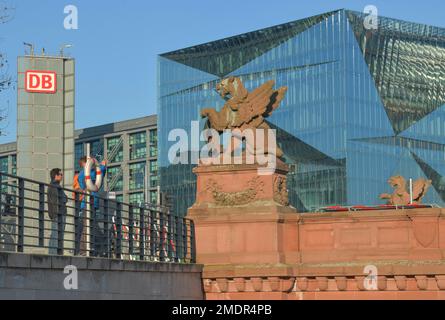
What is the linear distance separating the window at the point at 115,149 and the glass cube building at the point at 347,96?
32659 mm

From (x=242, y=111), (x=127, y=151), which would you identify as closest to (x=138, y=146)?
(x=127, y=151)

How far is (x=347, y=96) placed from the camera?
4254 inches

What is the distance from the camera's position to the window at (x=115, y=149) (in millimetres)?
151250

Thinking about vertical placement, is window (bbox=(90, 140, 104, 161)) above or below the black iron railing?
above

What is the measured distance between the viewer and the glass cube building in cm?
10806

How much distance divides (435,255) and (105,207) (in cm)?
965

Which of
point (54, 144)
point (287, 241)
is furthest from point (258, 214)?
point (54, 144)

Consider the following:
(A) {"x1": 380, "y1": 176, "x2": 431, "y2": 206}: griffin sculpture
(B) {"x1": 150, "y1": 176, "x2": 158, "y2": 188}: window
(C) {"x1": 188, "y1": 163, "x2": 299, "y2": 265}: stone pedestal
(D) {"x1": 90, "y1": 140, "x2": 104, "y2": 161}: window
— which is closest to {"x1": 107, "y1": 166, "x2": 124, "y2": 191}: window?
(D) {"x1": 90, "y1": 140, "x2": 104, "y2": 161}: window

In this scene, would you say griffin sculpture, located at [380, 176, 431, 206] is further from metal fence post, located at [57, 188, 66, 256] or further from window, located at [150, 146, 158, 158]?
window, located at [150, 146, 158, 158]

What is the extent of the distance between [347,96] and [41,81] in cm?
3646

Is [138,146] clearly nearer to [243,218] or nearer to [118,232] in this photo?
[243,218]

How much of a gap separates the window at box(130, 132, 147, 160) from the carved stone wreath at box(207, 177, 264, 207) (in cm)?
11367

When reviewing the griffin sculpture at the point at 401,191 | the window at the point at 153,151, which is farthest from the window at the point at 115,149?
the griffin sculpture at the point at 401,191

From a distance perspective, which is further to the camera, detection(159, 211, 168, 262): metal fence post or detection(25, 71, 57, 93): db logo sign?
detection(25, 71, 57, 93): db logo sign
